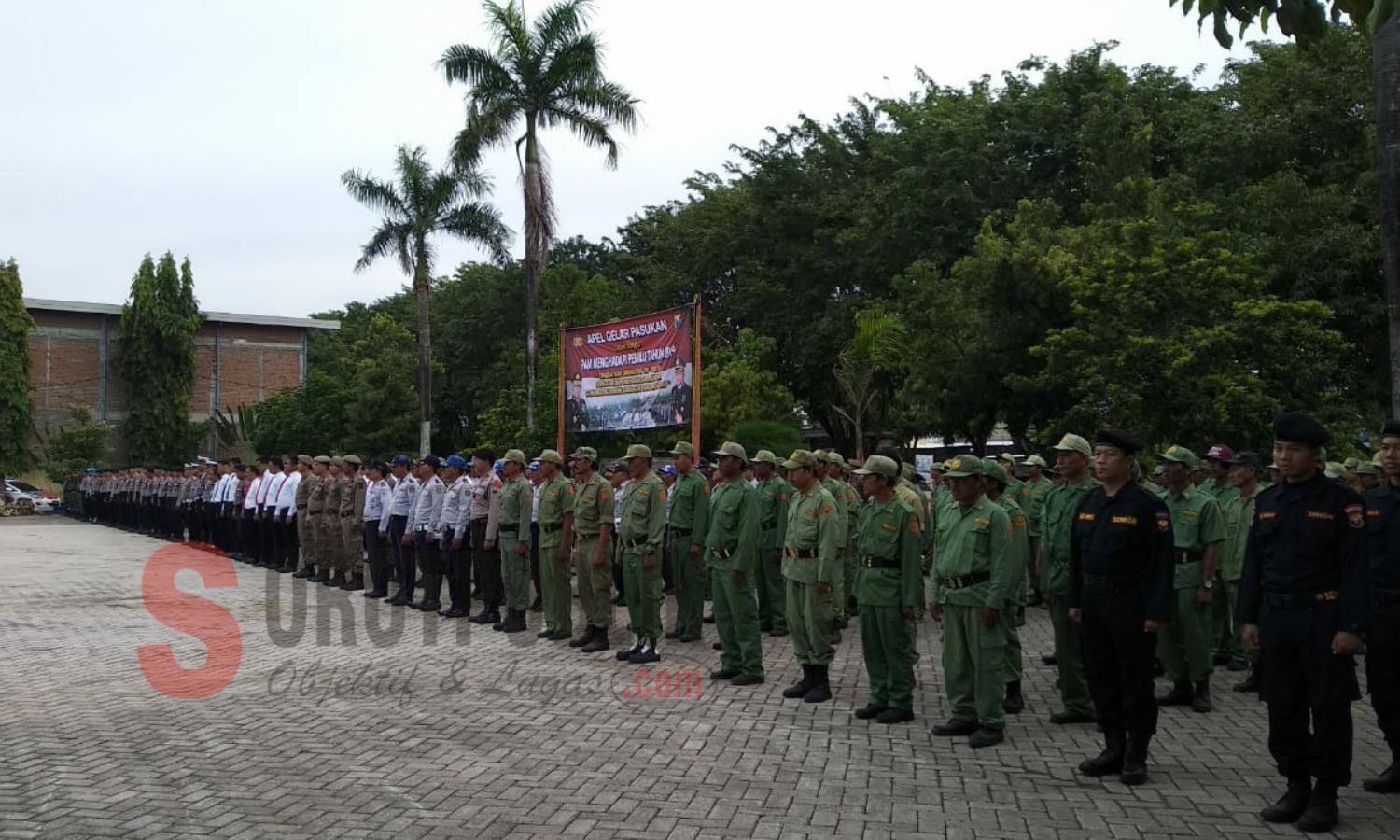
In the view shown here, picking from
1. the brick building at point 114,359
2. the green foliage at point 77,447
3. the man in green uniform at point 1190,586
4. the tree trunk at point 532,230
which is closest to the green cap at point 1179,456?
A: the man in green uniform at point 1190,586

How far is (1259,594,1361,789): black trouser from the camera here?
5.31m

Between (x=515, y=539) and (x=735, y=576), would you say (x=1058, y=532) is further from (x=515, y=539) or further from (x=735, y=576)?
(x=515, y=539)

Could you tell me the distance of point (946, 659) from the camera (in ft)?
23.6

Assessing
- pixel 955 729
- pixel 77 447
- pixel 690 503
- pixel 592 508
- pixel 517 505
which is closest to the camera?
pixel 955 729

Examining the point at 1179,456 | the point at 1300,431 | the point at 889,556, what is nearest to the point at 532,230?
the point at 1179,456

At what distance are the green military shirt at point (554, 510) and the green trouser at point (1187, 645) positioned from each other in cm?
543

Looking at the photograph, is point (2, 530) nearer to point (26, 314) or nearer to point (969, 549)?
point (26, 314)

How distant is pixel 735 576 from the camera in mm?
8898

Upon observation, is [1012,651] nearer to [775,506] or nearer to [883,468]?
[883,468]

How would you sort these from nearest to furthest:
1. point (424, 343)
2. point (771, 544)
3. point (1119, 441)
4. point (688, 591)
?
point (1119, 441), point (688, 591), point (771, 544), point (424, 343)

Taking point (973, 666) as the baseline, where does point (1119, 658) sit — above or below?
above

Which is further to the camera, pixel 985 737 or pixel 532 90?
pixel 532 90

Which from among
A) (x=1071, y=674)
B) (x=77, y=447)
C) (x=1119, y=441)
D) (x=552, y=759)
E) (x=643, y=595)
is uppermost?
(x=77, y=447)

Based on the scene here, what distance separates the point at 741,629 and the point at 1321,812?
446 centimetres
